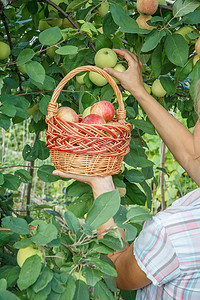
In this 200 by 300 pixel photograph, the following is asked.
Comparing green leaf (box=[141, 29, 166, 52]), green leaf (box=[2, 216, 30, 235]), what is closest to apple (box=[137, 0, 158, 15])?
green leaf (box=[141, 29, 166, 52])

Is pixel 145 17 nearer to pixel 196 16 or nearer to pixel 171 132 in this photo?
pixel 196 16

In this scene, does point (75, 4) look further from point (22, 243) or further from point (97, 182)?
point (22, 243)

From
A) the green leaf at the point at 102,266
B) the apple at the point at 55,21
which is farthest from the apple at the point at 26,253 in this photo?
the apple at the point at 55,21

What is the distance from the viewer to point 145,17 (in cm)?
116

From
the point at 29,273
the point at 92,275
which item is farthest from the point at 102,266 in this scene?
the point at 29,273

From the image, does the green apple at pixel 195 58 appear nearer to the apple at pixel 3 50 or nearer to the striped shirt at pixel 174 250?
the striped shirt at pixel 174 250

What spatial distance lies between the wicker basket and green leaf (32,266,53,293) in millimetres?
325

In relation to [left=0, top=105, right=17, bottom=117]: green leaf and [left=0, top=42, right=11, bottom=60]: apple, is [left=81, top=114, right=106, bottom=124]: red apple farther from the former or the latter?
[left=0, top=42, right=11, bottom=60]: apple

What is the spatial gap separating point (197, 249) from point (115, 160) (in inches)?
11.8

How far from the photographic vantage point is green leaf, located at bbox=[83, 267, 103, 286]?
22.0 inches

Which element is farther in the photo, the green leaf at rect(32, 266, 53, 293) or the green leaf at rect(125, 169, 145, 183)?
the green leaf at rect(125, 169, 145, 183)

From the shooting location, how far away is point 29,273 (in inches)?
21.0

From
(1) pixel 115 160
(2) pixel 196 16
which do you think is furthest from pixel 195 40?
(1) pixel 115 160

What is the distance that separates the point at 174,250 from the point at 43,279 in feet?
0.91
